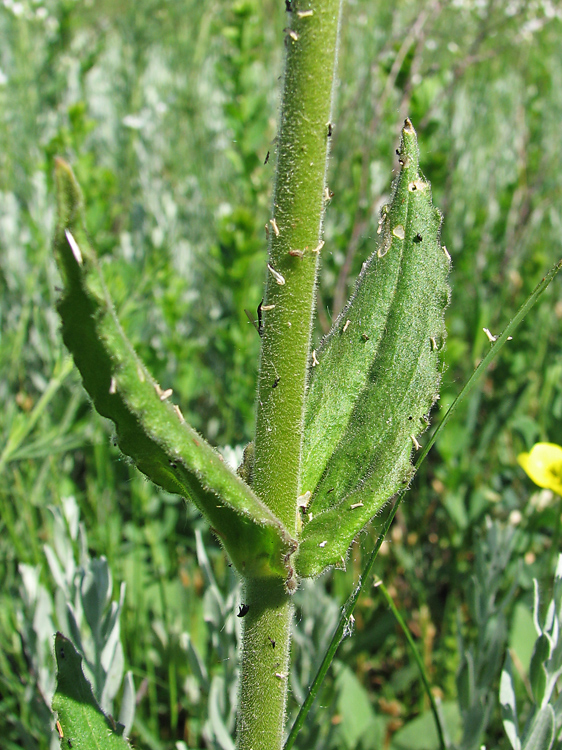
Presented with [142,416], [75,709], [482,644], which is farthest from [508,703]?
[142,416]

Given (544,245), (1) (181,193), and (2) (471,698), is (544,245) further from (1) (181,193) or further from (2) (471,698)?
(2) (471,698)

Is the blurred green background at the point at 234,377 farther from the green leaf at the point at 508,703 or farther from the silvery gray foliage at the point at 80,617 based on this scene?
the green leaf at the point at 508,703

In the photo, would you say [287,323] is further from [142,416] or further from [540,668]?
[540,668]

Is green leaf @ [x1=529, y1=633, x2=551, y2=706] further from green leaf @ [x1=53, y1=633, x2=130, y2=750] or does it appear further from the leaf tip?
the leaf tip

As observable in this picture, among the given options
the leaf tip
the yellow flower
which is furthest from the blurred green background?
the leaf tip

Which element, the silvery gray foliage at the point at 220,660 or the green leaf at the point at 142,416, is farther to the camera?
the silvery gray foliage at the point at 220,660

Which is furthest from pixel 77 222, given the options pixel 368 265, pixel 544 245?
pixel 544 245

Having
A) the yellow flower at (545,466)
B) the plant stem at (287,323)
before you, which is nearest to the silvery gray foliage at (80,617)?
the plant stem at (287,323)
